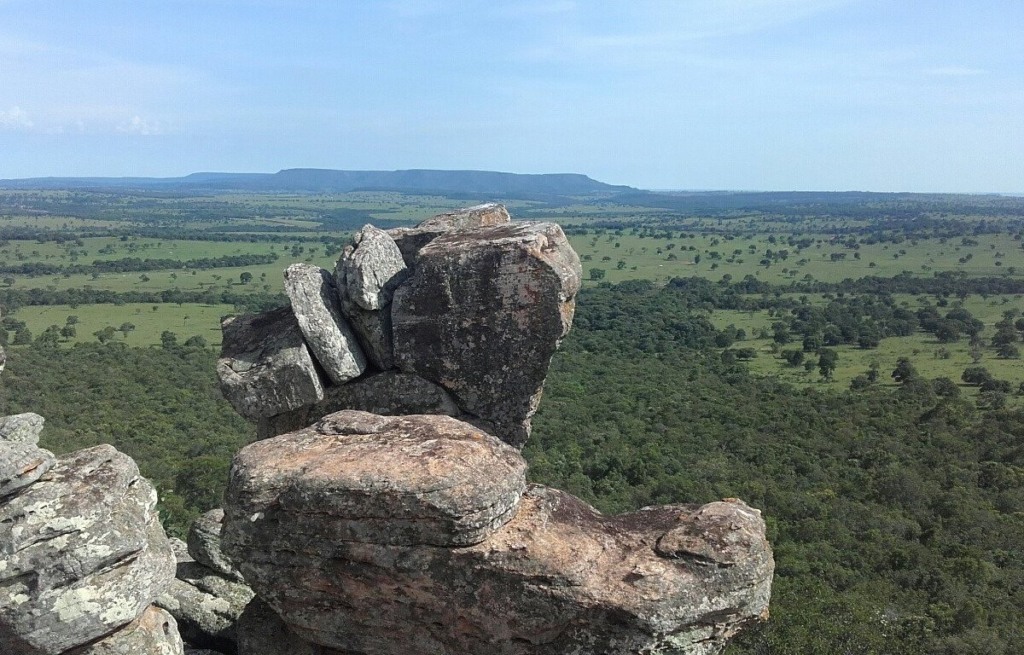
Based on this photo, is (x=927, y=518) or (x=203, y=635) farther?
(x=927, y=518)

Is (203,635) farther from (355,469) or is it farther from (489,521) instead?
(489,521)

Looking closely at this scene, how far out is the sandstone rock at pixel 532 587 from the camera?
9.74 metres

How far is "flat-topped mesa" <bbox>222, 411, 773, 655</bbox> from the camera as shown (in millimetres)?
9781

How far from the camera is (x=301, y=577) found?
10.4m

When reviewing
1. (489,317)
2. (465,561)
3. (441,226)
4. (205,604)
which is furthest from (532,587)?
(441,226)

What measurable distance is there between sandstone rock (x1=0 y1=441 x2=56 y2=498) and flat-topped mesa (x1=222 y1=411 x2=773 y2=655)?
2401 mm

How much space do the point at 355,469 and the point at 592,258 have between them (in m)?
188

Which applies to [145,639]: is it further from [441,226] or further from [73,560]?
[441,226]

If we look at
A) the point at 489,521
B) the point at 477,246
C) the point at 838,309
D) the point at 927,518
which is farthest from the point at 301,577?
the point at 838,309

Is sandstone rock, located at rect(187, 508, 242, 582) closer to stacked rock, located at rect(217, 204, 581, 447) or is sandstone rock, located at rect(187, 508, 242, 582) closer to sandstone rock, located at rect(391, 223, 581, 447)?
stacked rock, located at rect(217, 204, 581, 447)

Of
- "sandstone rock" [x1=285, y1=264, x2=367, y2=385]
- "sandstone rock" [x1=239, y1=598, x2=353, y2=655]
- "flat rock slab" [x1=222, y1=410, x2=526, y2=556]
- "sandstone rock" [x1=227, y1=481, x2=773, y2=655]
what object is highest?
"sandstone rock" [x1=285, y1=264, x2=367, y2=385]

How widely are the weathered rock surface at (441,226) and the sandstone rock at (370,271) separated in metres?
0.49

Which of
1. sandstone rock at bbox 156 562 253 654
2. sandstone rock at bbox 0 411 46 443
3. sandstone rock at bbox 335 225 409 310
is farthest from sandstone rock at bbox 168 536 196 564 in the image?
sandstone rock at bbox 335 225 409 310

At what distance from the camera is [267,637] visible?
11406mm
